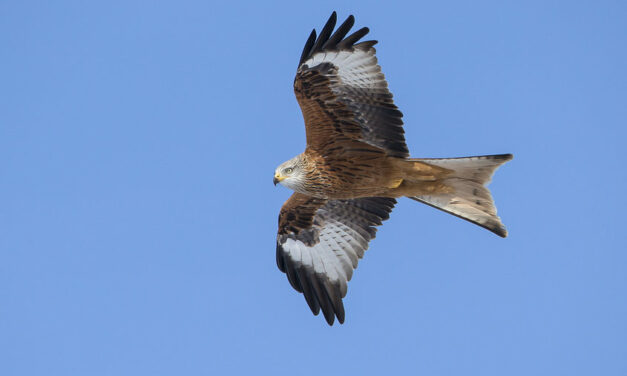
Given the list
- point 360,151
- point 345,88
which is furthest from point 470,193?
point 345,88

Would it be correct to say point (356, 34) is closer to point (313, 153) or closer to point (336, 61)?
point (336, 61)

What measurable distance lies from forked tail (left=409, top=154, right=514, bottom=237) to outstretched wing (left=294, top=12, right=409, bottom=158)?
65cm

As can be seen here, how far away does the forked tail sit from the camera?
29.9 feet

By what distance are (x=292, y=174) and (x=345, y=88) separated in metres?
1.15

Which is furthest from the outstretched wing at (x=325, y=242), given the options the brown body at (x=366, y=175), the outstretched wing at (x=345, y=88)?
the outstretched wing at (x=345, y=88)

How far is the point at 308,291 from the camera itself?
10.3m

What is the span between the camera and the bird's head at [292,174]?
30.4 feet

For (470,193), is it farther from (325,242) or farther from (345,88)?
(325,242)

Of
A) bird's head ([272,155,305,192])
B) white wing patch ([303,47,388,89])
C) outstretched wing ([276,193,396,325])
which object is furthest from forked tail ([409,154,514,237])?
bird's head ([272,155,305,192])

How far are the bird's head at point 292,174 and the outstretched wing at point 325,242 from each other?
1111 mm

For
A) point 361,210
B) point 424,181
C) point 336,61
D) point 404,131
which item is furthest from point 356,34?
point 361,210

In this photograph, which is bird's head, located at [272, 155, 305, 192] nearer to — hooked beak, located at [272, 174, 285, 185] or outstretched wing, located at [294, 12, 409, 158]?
hooked beak, located at [272, 174, 285, 185]

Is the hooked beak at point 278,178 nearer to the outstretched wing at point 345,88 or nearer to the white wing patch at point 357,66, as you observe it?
the outstretched wing at point 345,88

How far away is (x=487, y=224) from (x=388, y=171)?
1.29 metres
